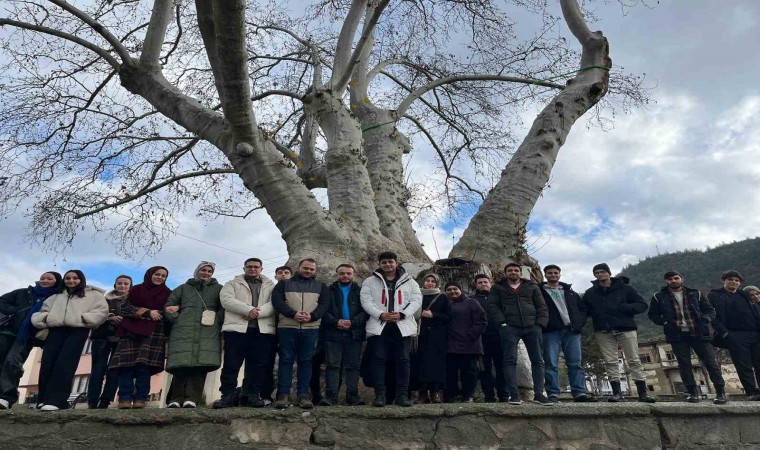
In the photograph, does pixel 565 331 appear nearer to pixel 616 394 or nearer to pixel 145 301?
pixel 616 394

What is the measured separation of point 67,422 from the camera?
3115 mm

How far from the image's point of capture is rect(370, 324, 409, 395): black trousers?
382 cm

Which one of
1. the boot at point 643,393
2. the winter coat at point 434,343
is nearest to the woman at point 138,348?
the winter coat at point 434,343

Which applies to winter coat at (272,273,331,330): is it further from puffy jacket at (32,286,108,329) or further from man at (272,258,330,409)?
puffy jacket at (32,286,108,329)

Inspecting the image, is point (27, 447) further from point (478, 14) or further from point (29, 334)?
point (478, 14)

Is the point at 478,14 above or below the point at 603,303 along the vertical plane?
above

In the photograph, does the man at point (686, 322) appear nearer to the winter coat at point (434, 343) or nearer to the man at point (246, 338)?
the winter coat at point (434, 343)

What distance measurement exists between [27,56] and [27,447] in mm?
7315

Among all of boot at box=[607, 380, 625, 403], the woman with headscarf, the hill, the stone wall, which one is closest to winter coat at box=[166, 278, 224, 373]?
the stone wall

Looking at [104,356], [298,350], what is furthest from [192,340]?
[104,356]

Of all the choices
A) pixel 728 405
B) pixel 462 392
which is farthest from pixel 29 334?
pixel 728 405

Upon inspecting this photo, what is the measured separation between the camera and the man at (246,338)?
153 inches

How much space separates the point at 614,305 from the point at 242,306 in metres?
3.57

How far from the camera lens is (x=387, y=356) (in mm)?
4125
